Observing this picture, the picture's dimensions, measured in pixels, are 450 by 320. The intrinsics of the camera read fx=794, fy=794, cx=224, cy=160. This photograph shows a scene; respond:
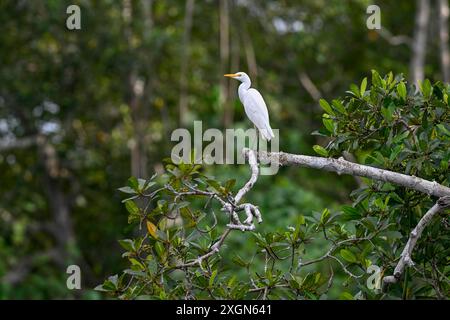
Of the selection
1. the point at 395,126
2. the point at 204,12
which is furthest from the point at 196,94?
the point at 395,126

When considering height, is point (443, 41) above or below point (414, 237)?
above

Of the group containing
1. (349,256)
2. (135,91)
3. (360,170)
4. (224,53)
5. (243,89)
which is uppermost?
(224,53)

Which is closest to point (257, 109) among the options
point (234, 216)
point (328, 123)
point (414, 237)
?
point (328, 123)

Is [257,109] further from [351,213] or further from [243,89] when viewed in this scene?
[351,213]

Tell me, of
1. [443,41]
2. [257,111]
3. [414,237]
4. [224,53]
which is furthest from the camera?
[443,41]

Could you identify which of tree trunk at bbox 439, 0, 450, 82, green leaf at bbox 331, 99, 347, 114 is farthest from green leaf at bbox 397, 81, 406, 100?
tree trunk at bbox 439, 0, 450, 82

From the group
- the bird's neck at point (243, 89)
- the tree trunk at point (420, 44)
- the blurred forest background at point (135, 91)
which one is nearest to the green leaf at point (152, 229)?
the bird's neck at point (243, 89)

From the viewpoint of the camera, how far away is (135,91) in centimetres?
940

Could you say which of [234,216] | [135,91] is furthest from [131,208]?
[135,91]

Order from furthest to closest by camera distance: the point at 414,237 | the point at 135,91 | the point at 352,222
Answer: the point at 135,91 → the point at 352,222 → the point at 414,237

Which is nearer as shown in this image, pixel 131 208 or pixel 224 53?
pixel 131 208

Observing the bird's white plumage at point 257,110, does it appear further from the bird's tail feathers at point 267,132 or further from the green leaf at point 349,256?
the green leaf at point 349,256
